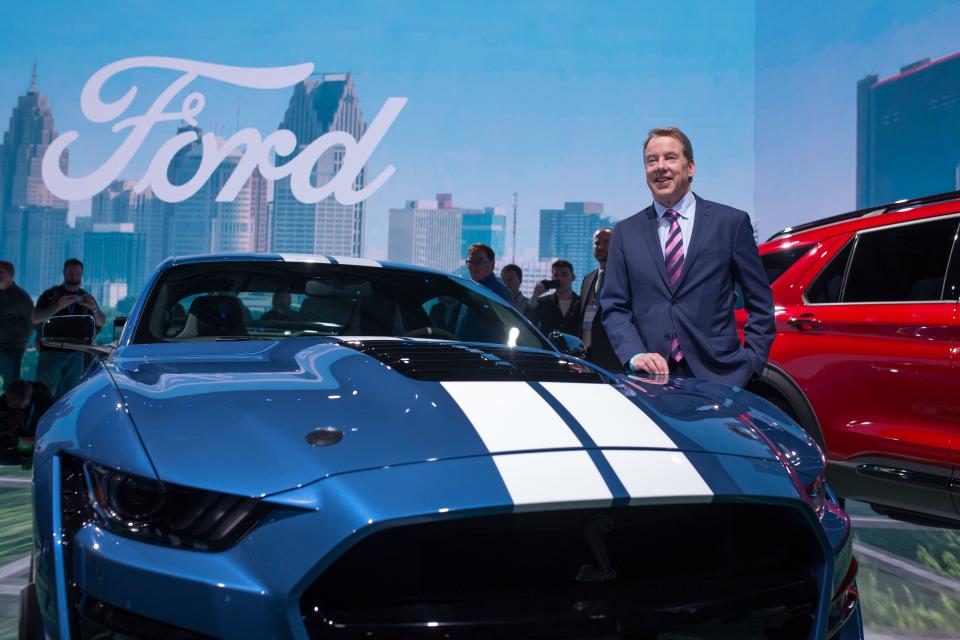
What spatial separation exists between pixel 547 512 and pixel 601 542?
96 mm

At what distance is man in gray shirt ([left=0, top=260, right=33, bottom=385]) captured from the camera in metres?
7.39

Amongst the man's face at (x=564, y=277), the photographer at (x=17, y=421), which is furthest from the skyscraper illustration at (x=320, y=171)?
the photographer at (x=17, y=421)

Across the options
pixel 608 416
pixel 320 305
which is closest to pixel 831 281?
pixel 320 305

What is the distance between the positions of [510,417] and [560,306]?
5.87m

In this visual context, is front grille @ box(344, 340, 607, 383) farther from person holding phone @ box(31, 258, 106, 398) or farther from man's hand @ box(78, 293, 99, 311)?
man's hand @ box(78, 293, 99, 311)

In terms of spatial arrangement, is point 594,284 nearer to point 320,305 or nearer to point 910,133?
point 320,305

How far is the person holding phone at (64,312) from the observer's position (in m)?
6.53

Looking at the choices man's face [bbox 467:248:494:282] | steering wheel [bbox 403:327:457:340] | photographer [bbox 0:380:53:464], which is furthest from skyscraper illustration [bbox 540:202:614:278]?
steering wheel [bbox 403:327:457:340]

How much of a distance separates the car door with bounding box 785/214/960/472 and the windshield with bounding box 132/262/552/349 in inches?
57.5

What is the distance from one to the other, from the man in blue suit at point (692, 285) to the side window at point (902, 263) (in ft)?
3.90

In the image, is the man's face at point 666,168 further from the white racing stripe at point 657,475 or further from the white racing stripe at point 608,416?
the white racing stripe at point 657,475

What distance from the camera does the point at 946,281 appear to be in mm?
3205

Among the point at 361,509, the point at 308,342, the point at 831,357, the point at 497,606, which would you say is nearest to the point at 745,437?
the point at 497,606

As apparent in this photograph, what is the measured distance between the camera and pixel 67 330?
252cm
